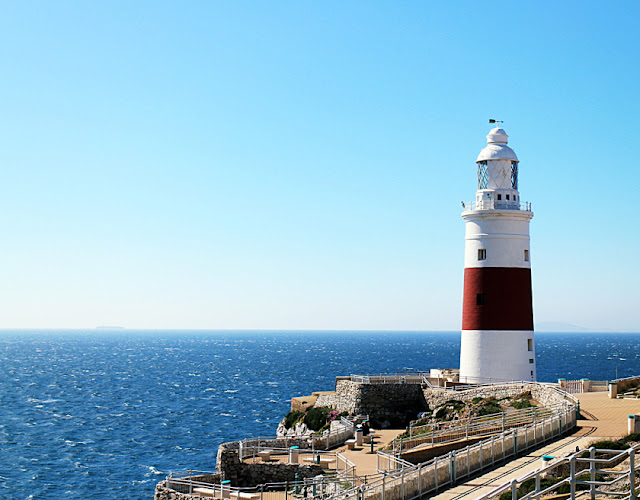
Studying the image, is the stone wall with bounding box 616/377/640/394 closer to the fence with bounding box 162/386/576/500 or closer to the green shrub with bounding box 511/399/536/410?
the green shrub with bounding box 511/399/536/410

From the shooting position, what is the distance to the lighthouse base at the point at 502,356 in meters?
42.1

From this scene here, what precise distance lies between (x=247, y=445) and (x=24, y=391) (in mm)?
71843

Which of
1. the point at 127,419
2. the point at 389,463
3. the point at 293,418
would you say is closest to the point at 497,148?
the point at 293,418

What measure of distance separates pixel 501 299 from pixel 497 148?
29.1 feet

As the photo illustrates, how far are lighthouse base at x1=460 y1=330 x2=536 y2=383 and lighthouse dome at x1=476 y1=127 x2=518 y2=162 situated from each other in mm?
10095

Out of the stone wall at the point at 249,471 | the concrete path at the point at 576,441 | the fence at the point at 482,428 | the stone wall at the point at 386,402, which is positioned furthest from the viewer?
the stone wall at the point at 386,402

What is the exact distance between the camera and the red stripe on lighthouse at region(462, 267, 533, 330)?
4222 cm

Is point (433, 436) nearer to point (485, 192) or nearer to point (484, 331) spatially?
point (484, 331)

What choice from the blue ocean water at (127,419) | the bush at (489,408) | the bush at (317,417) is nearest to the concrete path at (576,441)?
the bush at (489,408)

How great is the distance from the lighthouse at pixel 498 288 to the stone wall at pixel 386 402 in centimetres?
314

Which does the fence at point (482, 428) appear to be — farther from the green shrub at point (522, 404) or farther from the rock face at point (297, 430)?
the rock face at point (297, 430)

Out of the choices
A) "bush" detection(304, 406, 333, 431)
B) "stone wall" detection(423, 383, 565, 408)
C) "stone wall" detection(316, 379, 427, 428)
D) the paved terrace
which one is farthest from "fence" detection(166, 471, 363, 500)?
"bush" detection(304, 406, 333, 431)

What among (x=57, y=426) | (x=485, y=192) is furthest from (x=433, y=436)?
(x=57, y=426)

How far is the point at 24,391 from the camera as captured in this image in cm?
9756
